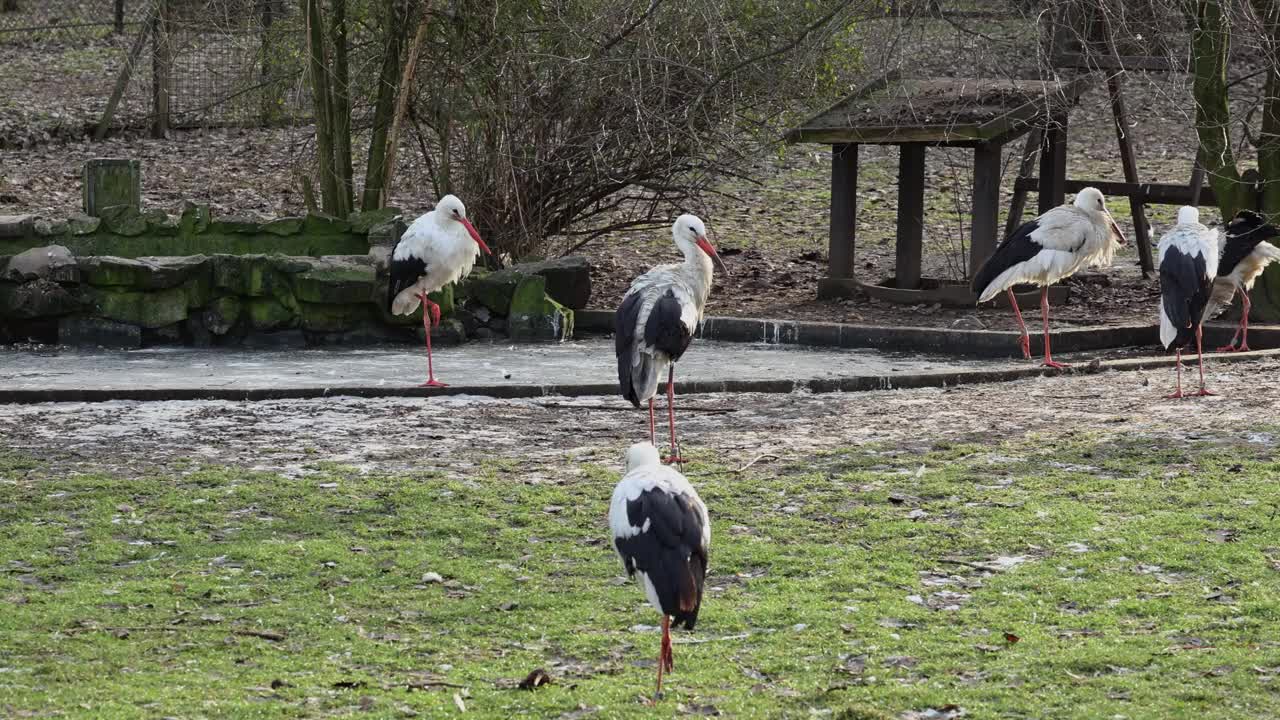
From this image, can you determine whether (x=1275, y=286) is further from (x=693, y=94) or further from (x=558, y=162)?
(x=558, y=162)

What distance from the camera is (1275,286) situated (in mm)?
13148

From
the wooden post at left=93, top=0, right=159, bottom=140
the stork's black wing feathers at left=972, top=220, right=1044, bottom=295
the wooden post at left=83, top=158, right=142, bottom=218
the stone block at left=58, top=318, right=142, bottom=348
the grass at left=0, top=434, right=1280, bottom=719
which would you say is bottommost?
the grass at left=0, top=434, right=1280, bottom=719

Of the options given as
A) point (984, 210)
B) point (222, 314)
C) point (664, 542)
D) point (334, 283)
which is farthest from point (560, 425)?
point (984, 210)

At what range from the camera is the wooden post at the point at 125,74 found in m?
17.3

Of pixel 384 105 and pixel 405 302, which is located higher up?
pixel 384 105

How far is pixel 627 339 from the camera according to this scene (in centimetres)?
881

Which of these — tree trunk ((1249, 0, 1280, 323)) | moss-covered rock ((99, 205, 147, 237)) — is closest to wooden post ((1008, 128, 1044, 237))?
tree trunk ((1249, 0, 1280, 323))

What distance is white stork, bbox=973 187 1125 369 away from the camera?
40.1 feet

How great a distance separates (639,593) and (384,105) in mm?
10038

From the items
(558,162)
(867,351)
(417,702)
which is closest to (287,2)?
(558,162)

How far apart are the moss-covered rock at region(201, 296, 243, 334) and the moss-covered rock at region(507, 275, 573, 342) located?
2.17m

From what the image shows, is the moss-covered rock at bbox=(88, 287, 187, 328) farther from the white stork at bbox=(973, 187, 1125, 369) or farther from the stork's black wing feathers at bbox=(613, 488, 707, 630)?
the stork's black wing feathers at bbox=(613, 488, 707, 630)

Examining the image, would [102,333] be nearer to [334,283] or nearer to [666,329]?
[334,283]

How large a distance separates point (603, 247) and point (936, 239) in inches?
145
